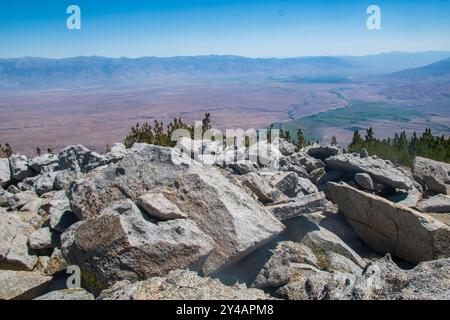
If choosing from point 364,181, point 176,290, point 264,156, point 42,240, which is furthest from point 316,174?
point 42,240

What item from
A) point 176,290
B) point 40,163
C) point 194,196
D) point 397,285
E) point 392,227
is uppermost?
point 194,196

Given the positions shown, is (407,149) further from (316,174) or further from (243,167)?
(243,167)

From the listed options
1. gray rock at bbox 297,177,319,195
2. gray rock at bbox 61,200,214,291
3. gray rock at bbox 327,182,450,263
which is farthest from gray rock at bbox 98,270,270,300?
gray rock at bbox 297,177,319,195

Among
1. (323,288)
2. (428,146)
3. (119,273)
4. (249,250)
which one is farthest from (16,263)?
(428,146)

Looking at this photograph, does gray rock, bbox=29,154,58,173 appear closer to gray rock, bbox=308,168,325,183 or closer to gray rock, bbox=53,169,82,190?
gray rock, bbox=53,169,82,190

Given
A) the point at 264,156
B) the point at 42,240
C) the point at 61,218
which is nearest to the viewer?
the point at 42,240

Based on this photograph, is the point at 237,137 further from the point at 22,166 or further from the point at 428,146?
the point at 428,146

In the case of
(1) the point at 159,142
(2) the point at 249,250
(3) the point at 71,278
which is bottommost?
(3) the point at 71,278

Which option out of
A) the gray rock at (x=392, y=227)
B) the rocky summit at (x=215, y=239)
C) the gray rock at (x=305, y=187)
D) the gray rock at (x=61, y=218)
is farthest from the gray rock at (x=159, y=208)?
the gray rock at (x=305, y=187)
